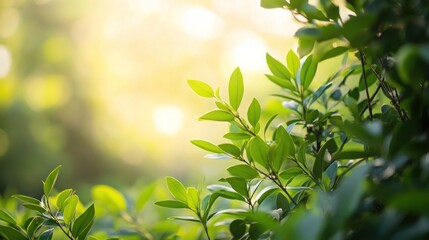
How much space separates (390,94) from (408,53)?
0.25 metres

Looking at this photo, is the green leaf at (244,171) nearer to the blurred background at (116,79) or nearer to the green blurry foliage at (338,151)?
the green blurry foliage at (338,151)

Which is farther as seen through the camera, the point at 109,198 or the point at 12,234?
the point at 109,198

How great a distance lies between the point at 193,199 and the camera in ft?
2.05

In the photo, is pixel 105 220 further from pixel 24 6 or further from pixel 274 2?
pixel 24 6

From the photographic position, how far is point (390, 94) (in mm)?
568

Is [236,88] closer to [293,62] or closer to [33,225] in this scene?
[293,62]

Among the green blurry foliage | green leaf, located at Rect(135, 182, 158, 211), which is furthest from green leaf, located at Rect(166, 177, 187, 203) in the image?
green leaf, located at Rect(135, 182, 158, 211)

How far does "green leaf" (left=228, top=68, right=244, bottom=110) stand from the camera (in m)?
0.59

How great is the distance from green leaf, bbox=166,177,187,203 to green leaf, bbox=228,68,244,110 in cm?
12

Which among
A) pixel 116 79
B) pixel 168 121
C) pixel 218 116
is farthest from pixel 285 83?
pixel 116 79

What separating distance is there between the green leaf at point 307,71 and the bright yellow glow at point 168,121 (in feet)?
14.9

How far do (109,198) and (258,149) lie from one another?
0.55 m

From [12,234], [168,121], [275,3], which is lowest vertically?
[168,121]

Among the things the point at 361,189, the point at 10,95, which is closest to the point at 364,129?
the point at 361,189
